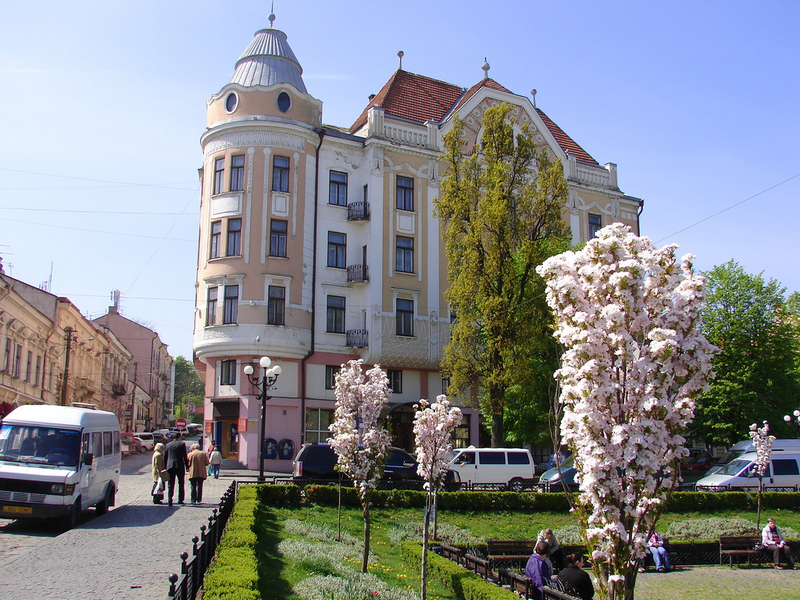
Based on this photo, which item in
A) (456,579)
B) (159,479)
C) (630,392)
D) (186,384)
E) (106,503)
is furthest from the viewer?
(186,384)

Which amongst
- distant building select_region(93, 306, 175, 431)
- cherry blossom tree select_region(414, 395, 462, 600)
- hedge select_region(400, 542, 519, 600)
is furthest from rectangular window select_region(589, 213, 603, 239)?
distant building select_region(93, 306, 175, 431)

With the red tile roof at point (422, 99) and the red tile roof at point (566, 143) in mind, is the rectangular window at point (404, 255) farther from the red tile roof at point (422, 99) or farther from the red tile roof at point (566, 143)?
the red tile roof at point (566, 143)

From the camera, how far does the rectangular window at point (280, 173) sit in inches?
1297

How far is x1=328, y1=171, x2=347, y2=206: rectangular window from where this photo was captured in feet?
114

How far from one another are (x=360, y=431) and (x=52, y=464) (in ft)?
21.4

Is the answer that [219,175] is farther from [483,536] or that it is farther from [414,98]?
[483,536]

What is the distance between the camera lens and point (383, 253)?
3447cm

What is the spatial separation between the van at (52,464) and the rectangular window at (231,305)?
14821mm

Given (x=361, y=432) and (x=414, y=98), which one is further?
(x=414, y=98)

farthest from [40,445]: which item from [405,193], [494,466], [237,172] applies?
[405,193]

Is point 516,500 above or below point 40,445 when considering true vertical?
below

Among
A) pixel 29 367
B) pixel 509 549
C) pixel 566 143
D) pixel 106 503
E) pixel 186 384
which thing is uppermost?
pixel 566 143

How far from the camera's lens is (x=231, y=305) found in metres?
31.7

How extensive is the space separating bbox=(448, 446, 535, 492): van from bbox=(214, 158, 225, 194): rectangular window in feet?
53.4
